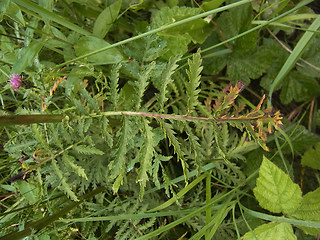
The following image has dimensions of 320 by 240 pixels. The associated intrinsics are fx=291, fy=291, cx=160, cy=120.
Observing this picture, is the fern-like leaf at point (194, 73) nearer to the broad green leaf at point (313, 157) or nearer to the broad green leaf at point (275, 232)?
the broad green leaf at point (275, 232)

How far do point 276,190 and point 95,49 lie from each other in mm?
1085

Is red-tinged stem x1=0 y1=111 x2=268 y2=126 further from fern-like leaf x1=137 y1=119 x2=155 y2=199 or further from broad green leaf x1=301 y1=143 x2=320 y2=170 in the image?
broad green leaf x1=301 y1=143 x2=320 y2=170

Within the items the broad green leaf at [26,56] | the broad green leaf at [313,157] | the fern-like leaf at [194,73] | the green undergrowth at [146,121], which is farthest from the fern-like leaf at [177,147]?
the broad green leaf at [313,157]

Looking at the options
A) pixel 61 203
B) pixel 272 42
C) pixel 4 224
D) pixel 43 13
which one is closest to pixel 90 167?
pixel 61 203

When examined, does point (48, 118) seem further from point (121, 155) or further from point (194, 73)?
point (194, 73)

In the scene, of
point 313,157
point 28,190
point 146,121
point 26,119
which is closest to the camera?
point 26,119

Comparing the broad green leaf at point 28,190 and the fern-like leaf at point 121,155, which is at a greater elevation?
the fern-like leaf at point 121,155

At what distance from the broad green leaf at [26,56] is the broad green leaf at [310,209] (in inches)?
A: 54.0

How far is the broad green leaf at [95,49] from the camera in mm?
1413

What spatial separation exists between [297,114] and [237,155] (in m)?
0.64

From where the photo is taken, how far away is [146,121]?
3.38 feet

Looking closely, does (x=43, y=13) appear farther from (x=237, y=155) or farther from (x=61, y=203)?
(x=237, y=155)

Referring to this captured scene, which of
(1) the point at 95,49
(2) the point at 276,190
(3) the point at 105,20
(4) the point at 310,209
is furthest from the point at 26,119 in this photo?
(4) the point at 310,209

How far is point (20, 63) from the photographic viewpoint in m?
1.24
